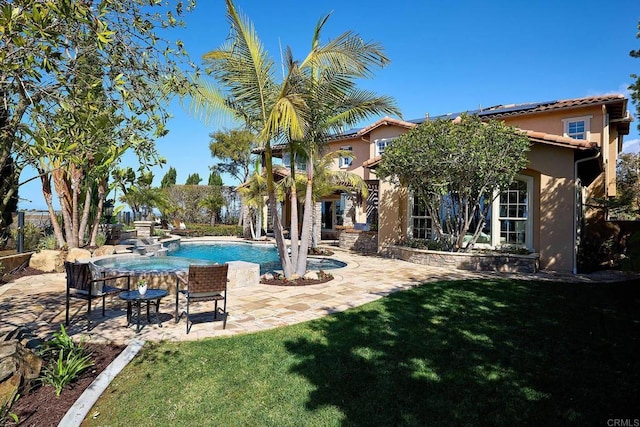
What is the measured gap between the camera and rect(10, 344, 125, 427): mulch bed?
158 inches

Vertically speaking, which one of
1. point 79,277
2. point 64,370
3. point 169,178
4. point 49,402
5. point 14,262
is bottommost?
point 49,402

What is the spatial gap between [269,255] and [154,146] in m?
15.8

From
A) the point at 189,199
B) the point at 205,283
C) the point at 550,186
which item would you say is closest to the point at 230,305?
the point at 205,283

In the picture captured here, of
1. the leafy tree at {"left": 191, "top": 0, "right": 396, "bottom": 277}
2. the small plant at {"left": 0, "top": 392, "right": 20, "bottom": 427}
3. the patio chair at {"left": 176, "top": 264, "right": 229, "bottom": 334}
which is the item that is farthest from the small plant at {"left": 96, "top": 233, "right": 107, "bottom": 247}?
the small plant at {"left": 0, "top": 392, "right": 20, "bottom": 427}

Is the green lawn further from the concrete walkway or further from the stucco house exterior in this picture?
the stucco house exterior

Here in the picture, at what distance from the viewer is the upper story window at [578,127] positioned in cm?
1683

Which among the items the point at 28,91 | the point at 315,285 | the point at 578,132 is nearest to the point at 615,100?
the point at 578,132

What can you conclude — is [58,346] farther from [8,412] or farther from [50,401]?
[8,412]

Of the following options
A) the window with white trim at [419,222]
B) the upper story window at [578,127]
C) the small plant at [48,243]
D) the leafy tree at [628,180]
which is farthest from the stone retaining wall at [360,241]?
the small plant at [48,243]

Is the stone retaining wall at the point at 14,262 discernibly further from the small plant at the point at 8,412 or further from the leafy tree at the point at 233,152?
the leafy tree at the point at 233,152

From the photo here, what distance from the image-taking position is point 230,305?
818cm
